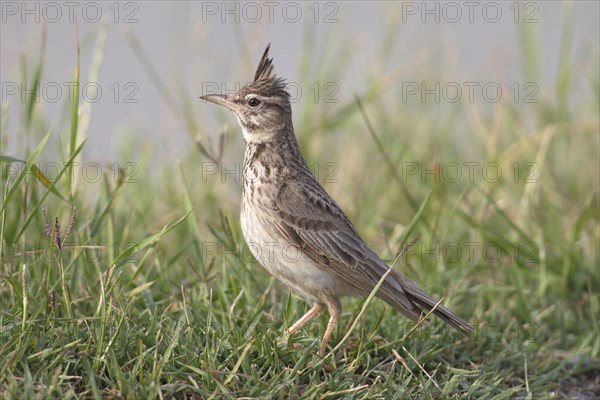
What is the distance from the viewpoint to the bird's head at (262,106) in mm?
5680

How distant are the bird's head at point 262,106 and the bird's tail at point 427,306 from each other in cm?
124

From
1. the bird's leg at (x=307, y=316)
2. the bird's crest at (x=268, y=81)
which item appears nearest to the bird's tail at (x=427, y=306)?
the bird's leg at (x=307, y=316)

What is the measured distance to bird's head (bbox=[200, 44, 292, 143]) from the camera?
224 inches

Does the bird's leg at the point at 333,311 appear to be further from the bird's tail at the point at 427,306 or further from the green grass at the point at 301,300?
the bird's tail at the point at 427,306

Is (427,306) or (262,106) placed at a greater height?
(262,106)

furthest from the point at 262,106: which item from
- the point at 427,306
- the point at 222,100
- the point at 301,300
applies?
the point at 427,306

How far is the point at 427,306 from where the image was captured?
5.23m

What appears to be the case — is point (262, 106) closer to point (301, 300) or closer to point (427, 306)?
point (301, 300)

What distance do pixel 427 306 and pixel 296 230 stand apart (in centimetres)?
90

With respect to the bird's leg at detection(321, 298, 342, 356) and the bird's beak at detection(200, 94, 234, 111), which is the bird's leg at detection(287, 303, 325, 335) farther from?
the bird's beak at detection(200, 94, 234, 111)

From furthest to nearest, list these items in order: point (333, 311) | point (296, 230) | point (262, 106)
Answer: point (262, 106)
point (296, 230)
point (333, 311)

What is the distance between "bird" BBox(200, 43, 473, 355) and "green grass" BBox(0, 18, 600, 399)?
18 cm

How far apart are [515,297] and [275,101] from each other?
216 centimetres

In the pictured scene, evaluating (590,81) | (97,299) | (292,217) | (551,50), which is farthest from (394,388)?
(551,50)
